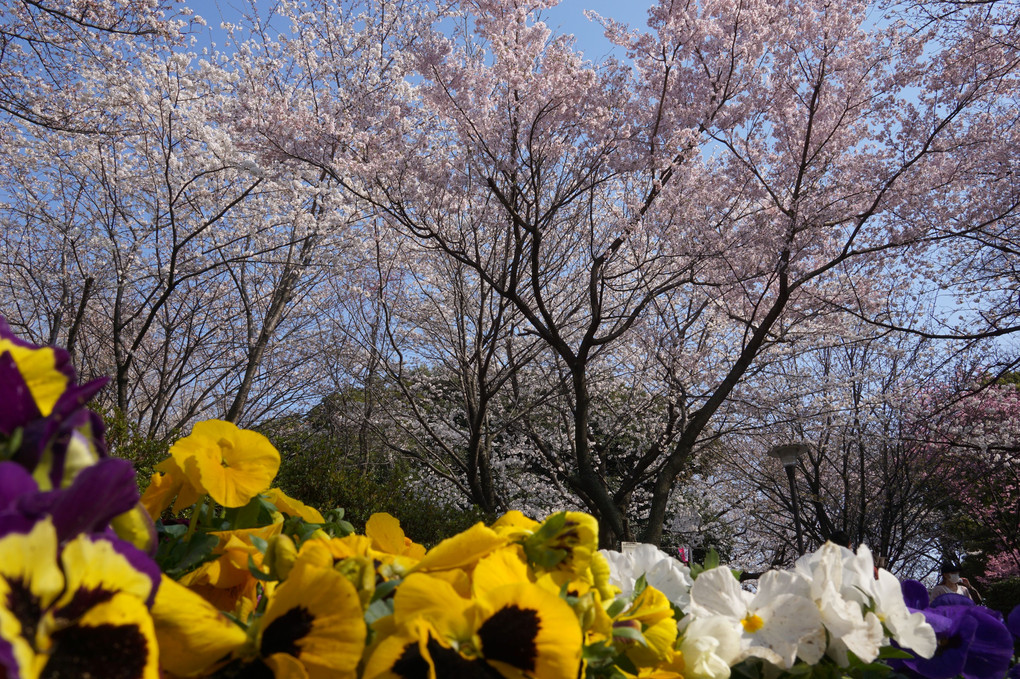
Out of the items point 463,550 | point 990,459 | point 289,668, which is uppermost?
point 990,459

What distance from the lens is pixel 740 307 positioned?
9398 millimetres

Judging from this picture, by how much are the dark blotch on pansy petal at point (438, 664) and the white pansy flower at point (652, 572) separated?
46 centimetres

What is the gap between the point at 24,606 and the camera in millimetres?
334

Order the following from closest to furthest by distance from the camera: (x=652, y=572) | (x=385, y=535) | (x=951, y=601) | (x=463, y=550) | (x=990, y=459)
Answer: (x=463, y=550) → (x=385, y=535) → (x=652, y=572) → (x=951, y=601) → (x=990, y=459)

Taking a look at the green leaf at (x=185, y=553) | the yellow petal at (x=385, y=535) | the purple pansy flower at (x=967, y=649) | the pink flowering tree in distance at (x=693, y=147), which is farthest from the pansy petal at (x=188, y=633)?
the pink flowering tree in distance at (x=693, y=147)

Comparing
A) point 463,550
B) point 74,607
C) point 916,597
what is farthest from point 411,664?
point 916,597

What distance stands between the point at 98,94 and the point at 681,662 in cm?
1109

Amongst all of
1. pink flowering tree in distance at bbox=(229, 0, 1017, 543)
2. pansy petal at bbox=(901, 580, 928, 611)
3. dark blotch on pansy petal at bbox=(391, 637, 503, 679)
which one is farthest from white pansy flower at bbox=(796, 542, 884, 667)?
pink flowering tree in distance at bbox=(229, 0, 1017, 543)

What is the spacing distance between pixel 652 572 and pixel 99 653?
0.77m

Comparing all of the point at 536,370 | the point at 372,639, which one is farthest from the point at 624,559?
the point at 536,370

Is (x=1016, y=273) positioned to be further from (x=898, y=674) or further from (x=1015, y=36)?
(x=898, y=674)

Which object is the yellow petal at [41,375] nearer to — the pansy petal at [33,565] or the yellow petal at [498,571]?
the pansy petal at [33,565]

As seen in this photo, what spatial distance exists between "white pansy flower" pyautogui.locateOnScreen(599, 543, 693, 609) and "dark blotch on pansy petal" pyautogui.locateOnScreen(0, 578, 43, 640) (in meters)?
0.72

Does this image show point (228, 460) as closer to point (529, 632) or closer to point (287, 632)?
point (287, 632)
